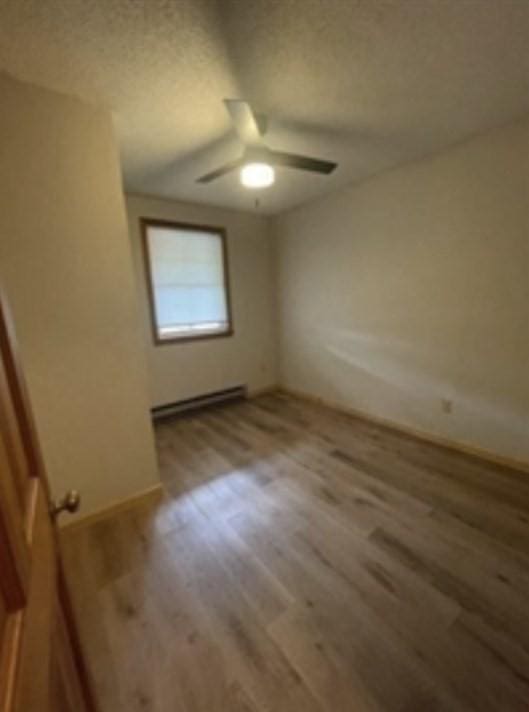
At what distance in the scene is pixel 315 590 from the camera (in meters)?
1.56

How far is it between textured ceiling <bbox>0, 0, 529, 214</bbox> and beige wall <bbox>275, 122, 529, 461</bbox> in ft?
1.21

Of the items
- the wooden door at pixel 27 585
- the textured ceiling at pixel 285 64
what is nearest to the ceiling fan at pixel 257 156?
Answer: the textured ceiling at pixel 285 64

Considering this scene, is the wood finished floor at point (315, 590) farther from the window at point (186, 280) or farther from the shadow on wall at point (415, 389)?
the window at point (186, 280)

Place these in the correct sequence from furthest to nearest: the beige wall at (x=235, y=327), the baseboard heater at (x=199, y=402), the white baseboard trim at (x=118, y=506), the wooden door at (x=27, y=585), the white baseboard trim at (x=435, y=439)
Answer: the baseboard heater at (x=199, y=402) < the beige wall at (x=235, y=327) < the white baseboard trim at (x=435, y=439) < the white baseboard trim at (x=118, y=506) < the wooden door at (x=27, y=585)

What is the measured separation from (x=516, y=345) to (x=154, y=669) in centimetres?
275

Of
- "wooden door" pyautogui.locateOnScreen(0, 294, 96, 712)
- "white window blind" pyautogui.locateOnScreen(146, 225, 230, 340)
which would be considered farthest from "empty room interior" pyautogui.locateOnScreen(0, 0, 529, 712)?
"white window blind" pyautogui.locateOnScreen(146, 225, 230, 340)

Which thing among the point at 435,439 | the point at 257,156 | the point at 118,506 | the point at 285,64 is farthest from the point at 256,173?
the point at 435,439

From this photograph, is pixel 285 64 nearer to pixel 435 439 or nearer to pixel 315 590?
pixel 315 590

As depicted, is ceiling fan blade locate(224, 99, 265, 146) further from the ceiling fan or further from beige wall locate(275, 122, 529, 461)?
beige wall locate(275, 122, 529, 461)

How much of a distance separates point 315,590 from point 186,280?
3.20 metres

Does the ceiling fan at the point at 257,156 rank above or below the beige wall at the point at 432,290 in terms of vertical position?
above

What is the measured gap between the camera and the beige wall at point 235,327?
144 inches

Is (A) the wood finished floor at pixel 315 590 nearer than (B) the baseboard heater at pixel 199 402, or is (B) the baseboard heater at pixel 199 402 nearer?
(A) the wood finished floor at pixel 315 590

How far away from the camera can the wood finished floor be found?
1188mm
